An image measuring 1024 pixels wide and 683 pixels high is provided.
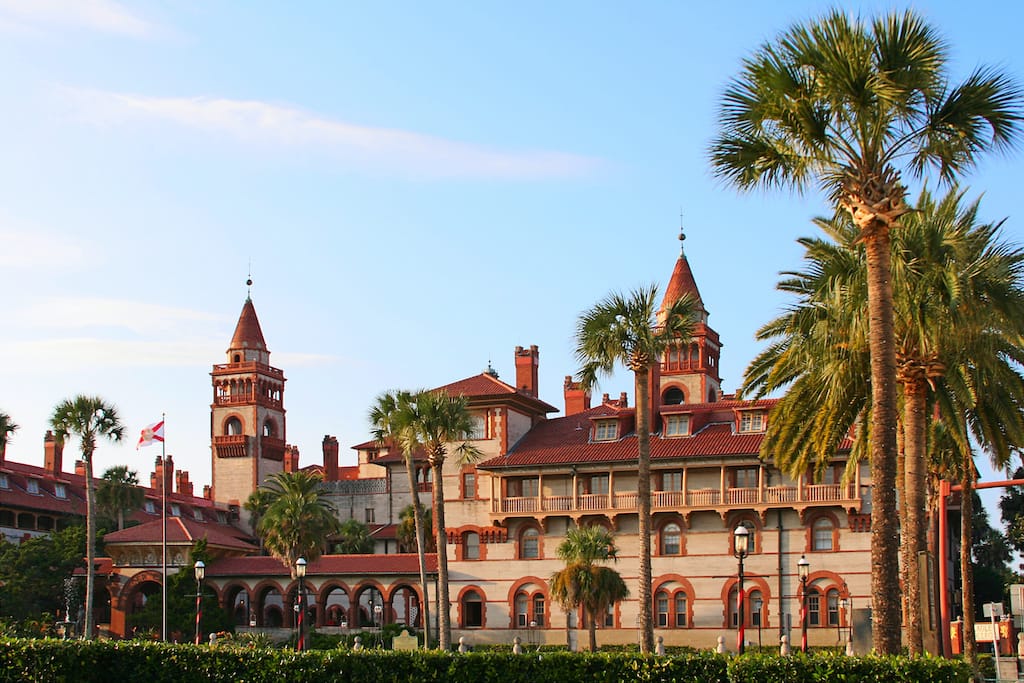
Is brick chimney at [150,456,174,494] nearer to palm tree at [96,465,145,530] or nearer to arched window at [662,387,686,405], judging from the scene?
palm tree at [96,465,145,530]

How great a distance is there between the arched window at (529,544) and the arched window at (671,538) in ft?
21.2

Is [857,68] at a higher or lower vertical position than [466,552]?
higher

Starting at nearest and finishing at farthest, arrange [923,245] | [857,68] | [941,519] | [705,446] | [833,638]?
1. [857,68]
2. [923,245]
3. [941,519]
4. [833,638]
5. [705,446]

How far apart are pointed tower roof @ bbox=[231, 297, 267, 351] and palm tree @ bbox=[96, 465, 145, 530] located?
54.8 feet

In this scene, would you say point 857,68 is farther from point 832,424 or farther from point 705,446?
point 705,446

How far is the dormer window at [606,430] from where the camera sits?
67.2m

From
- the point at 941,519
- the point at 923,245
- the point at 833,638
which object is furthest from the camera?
the point at 833,638

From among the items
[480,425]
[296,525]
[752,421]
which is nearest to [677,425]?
[752,421]

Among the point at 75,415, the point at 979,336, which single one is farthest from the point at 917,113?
the point at 75,415

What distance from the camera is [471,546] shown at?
6819 cm

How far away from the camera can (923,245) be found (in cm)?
2836

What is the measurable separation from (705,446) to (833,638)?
34.4 feet

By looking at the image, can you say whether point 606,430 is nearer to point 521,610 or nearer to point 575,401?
point 521,610

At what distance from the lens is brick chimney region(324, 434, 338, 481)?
347ft
